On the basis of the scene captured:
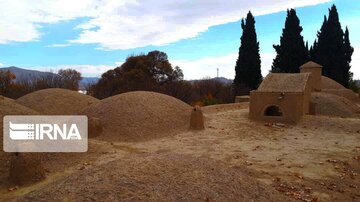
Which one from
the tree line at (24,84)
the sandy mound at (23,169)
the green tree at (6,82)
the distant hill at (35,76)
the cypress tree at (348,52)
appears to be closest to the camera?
the sandy mound at (23,169)

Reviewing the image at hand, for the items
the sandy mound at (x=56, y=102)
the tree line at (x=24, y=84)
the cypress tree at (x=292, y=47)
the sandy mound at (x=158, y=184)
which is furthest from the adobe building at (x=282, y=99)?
the tree line at (x=24, y=84)

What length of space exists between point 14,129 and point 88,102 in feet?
27.2

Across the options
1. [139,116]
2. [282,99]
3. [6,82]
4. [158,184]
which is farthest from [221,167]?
[6,82]

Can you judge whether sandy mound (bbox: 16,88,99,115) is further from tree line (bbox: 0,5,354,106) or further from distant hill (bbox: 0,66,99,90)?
distant hill (bbox: 0,66,99,90)

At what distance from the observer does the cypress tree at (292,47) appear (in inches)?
1425

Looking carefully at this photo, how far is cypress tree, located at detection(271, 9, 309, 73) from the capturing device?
36.2 meters

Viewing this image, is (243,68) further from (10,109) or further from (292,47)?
(10,109)

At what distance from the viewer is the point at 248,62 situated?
34688mm

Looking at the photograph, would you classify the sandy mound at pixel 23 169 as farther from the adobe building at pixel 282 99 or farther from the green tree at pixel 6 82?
the green tree at pixel 6 82

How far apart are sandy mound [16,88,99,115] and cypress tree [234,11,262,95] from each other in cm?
1836

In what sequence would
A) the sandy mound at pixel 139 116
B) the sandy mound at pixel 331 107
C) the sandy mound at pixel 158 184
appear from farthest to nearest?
the sandy mound at pixel 331 107
the sandy mound at pixel 139 116
the sandy mound at pixel 158 184

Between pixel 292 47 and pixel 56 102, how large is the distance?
2500cm

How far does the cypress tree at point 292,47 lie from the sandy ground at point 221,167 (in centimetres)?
1903

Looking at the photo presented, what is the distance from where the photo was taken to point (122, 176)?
6586mm
